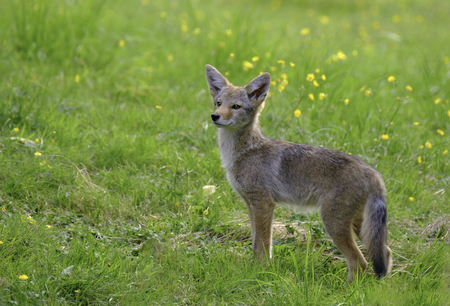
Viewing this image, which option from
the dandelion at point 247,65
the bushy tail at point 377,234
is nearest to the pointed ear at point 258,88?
the bushy tail at point 377,234

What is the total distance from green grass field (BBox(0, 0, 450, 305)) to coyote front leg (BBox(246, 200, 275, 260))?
0.16 metres

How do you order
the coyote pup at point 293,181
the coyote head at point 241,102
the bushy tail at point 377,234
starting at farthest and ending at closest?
the coyote head at point 241,102
the coyote pup at point 293,181
the bushy tail at point 377,234

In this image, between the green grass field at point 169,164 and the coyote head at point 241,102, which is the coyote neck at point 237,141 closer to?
the coyote head at point 241,102

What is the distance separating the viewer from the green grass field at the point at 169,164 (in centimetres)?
347

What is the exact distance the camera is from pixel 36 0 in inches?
305

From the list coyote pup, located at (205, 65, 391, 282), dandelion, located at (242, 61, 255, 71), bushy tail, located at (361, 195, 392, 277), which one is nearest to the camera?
bushy tail, located at (361, 195, 392, 277)

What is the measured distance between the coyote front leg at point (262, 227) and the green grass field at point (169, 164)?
163 mm

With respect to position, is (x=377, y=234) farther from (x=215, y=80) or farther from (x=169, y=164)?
(x=169, y=164)

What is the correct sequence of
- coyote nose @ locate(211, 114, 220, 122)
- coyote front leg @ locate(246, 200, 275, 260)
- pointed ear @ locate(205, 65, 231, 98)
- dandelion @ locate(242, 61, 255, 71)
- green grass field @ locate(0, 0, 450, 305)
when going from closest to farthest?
green grass field @ locate(0, 0, 450, 305) → coyote front leg @ locate(246, 200, 275, 260) → coyote nose @ locate(211, 114, 220, 122) → pointed ear @ locate(205, 65, 231, 98) → dandelion @ locate(242, 61, 255, 71)

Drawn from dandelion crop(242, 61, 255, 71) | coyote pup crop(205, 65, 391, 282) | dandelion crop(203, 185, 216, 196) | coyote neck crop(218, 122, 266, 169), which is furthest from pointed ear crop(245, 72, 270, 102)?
dandelion crop(242, 61, 255, 71)

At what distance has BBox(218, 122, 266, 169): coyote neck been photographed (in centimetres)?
441

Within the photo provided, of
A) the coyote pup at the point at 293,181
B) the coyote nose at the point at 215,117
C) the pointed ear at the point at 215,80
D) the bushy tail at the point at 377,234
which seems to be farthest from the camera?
the pointed ear at the point at 215,80

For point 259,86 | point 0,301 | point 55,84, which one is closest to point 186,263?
point 0,301

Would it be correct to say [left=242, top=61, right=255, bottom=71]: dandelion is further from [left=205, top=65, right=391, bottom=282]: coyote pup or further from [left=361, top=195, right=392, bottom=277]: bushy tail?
[left=361, top=195, right=392, bottom=277]: bushy tail
